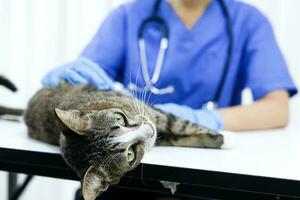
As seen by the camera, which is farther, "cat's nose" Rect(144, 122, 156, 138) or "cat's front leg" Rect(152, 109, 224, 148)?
"cat's front leg" Rect(152, 109, 224, 148)

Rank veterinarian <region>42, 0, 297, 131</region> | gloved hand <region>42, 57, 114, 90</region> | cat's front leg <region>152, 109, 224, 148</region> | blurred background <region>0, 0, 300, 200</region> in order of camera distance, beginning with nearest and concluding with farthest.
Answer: cat's front leg <region>152, 109, 224, 148</region>
gloved hand <region>42, 57, 114, 90</region>
veterinarian <region>42, 0, 297, 131</region>
blurred background <region>0, 0, 300, 200</region>

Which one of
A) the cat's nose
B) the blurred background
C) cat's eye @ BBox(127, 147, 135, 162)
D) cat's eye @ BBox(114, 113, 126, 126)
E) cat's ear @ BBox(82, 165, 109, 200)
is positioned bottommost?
the blurred background

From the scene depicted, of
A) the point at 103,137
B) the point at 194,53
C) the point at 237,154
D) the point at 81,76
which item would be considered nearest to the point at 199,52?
the point at 194,53

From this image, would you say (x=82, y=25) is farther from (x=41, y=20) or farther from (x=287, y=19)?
(x=287, y=19)

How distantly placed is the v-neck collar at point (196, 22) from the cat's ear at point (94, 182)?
67 centimetres

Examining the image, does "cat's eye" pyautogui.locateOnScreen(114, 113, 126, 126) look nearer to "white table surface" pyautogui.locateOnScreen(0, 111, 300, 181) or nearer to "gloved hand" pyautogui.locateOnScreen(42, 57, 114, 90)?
"white table surface" pyautogui.locateOnScreen(0, 111, 300, 181)

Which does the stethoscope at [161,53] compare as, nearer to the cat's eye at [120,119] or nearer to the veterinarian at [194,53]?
the veterinarian at [194,53]

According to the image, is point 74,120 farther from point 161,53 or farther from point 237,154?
point 161,53

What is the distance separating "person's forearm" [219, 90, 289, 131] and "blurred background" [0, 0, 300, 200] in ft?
2.22

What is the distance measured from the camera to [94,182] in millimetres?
568

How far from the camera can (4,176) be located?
1.72 meters

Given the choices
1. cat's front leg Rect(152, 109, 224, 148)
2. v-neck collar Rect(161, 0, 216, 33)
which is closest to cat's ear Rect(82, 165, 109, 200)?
cat's front leg Rect(152, 109, 224, 148)

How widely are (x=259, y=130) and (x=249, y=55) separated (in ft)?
0.79

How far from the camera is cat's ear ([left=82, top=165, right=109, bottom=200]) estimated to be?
551 mm
